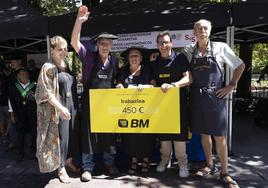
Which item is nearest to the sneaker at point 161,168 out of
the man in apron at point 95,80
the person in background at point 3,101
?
the man in apron at point 95,80

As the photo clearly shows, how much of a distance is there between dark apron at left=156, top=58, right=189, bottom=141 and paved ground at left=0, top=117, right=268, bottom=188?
565 mm

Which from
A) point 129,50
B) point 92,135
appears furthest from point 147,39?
point 92,135

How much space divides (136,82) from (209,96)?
0.92 metres

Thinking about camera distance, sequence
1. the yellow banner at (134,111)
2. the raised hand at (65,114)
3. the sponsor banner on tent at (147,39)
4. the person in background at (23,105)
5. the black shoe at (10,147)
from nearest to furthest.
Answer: the raised hand at (65,114) → the yellow banner at (134,111) → the person in background at (23,105) → the sponsor banner on tent at (147,39) → the black shoe at (10,147)

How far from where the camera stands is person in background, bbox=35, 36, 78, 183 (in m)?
3.89

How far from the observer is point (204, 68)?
395cm

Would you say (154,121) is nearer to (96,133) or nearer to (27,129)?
(96,133)

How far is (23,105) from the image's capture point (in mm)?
5520

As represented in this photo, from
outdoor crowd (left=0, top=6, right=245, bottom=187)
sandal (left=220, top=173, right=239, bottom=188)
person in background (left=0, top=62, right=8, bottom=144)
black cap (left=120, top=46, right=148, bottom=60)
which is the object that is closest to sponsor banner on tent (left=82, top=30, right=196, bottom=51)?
black cap (left=120, top=46, right=148, bottom=60)

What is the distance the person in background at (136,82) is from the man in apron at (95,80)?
0.14 meters

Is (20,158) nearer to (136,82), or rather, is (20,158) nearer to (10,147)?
(10,147)

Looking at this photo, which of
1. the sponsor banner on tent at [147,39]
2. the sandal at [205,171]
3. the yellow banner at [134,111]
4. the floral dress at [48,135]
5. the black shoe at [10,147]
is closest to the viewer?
the floral dress at [48,135]

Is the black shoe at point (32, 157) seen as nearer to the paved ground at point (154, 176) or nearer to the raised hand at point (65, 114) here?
the paved ground at point (154, 176)

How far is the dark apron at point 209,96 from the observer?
3936 millimetres
